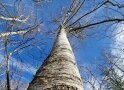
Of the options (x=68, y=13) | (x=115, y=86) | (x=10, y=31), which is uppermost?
(x=68, y=13)

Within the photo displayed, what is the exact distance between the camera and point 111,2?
6.67 metres

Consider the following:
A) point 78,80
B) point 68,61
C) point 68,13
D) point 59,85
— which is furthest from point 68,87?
point 68,13

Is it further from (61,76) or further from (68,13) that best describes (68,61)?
(68,13)

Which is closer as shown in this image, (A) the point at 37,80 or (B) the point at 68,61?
(A) the point at 37,80

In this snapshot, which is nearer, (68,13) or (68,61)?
(68,61)

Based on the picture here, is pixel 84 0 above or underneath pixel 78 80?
above

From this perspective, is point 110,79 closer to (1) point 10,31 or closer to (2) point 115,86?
(2) point 115,86

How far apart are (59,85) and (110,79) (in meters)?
15.4

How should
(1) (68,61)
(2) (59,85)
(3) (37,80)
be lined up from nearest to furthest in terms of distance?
(2) (59,85) < (3) (37,80) < (1) (68,61)

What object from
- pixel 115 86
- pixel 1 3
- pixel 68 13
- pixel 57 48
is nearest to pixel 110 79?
pixel 115 86

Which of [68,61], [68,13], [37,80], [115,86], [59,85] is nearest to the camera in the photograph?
[59,85]

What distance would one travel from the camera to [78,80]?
1.93 m

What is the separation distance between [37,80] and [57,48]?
0.87 metres

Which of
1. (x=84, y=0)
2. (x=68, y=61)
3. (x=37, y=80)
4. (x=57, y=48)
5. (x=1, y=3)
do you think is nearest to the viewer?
(x=37, y=80)
